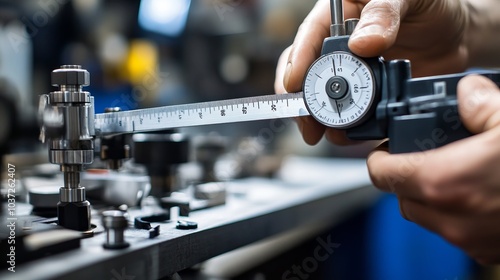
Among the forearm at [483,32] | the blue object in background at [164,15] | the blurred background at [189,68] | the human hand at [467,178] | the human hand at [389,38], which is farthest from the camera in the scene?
the blue object in background at [164,15]

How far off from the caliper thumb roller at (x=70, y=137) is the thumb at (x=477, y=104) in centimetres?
50

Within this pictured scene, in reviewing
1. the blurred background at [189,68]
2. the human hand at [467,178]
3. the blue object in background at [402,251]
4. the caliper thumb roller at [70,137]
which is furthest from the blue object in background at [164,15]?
the human hand at [467,178]

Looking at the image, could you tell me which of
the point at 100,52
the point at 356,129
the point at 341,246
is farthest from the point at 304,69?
the point at 100,52

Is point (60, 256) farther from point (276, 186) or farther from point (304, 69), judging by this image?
point (276, 186)

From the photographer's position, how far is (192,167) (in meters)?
1.29

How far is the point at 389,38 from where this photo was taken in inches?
25.0

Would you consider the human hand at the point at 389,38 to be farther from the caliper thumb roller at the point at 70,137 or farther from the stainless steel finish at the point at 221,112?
the caliper thumb roller at the point at 70,137

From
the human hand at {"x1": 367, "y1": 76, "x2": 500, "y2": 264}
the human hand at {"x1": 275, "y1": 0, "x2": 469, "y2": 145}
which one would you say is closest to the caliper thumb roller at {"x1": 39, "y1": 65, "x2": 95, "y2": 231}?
the human hand at {"x1": 275, "y1": 0, "x2": 469, "y2": 145}

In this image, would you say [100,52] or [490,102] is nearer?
[490,102]

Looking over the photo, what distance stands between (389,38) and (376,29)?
3cm

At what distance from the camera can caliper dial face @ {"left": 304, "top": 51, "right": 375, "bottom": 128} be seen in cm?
61

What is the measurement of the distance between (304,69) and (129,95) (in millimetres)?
1212

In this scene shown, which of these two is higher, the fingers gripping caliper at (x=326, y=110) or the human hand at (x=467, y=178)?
the fingers gripping caliper at (x=326, y=110)

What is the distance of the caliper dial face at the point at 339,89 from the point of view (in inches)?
23.8
